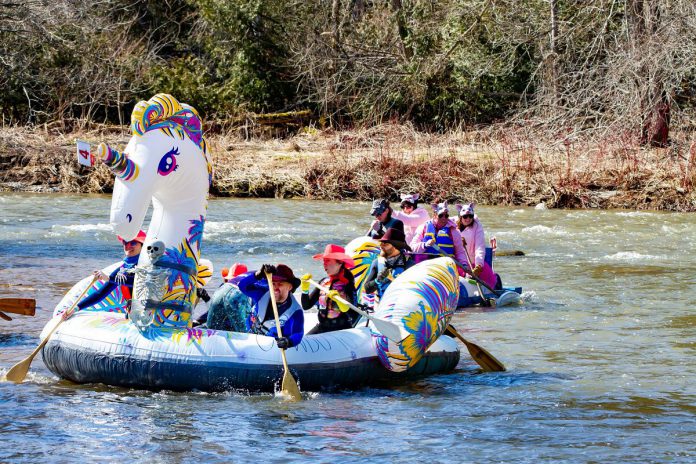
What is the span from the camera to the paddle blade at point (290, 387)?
7625mm

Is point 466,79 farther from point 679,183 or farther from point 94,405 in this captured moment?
point 94,405

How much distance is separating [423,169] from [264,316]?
611 inches

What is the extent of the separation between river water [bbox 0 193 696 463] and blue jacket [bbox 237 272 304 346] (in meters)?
0.50

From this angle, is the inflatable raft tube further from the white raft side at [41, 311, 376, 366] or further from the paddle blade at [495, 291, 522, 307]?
the paddle blade at [495, 291, 522, 307]

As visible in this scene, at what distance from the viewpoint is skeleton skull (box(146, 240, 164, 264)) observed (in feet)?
25.9

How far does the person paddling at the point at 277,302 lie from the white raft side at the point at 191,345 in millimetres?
132

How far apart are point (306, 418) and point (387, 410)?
64 centimetres

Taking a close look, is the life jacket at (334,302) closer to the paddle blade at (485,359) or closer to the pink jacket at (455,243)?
the paddle blade at (485,359)

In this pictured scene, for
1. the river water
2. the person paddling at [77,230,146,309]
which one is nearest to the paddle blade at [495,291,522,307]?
the river water

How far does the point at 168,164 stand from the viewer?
7.73 m

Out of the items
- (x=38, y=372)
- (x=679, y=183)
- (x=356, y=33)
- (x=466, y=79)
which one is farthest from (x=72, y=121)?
(x=38, y=372)

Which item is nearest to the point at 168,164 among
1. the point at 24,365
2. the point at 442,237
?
the point at 24,365

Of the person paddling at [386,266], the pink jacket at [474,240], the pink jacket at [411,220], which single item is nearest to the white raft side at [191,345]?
the person paddling at [386,266]

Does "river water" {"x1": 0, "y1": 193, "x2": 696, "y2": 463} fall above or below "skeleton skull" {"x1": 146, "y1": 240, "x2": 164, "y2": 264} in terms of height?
below
